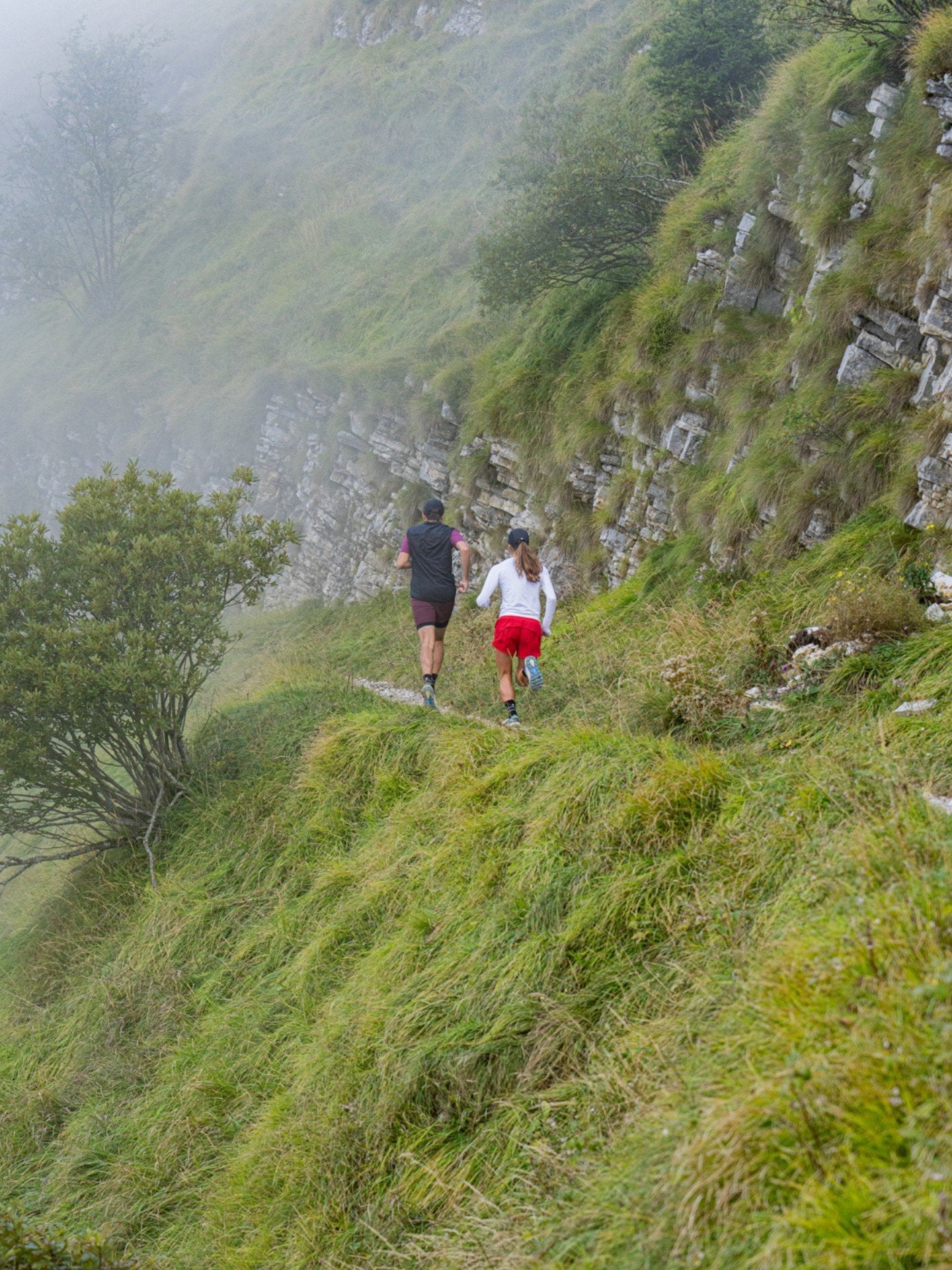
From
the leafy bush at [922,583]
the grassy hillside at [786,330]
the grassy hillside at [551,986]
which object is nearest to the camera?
the grassy hillside at [551,986]

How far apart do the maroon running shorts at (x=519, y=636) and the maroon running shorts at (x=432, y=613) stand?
42.5 inches

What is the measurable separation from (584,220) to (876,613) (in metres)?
9.07

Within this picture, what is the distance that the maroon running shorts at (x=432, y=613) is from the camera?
8.98m

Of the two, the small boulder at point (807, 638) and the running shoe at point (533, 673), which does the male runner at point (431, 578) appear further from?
the small boulder at point (807, 638)

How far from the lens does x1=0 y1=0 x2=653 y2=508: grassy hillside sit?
22.0 meters

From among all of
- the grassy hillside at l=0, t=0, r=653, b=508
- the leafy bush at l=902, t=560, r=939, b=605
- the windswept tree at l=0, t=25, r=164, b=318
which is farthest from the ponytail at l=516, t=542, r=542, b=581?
the windswept tree at l=0, t=25, r=164, b=318

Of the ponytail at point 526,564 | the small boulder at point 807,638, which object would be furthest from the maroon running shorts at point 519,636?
the small boulder at point 807,638

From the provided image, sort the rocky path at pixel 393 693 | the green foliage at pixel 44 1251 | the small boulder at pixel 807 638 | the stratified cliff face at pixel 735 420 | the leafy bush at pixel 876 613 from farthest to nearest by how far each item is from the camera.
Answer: the rocky path at pixel 393 693
the stratified cliff face at pixel 735 420
the small boulder at pixel 807 638
the leafy bush at pixel 876 613
the green foliage at pixel 44 1251

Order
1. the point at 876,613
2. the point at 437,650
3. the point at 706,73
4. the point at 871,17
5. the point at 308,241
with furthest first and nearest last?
the point at 308,241 < the point at 706,73 < the point at 871,17 < the point at 437,650 < the point at 876,613

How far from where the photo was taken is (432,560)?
895cm

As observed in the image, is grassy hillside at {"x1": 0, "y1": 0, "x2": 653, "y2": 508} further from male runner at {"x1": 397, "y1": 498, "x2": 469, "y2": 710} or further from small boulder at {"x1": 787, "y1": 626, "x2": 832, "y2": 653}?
small boulder at {"x1": 787, "y1": 626, "x2": 832, "y2": 653}

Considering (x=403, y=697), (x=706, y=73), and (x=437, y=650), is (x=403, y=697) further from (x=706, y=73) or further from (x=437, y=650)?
(x=706, y=73)

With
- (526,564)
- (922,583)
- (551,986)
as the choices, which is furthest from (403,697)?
(551,986)

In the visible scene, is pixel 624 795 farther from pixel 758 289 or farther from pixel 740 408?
pixel 758 289
